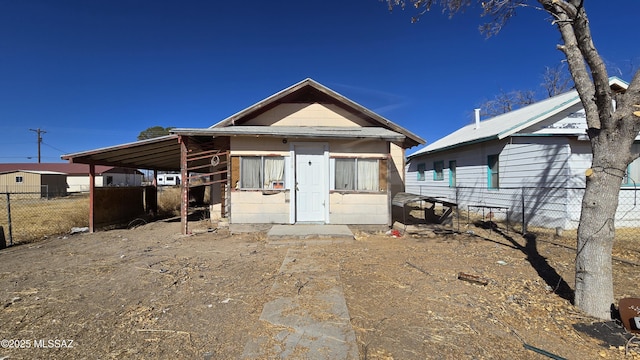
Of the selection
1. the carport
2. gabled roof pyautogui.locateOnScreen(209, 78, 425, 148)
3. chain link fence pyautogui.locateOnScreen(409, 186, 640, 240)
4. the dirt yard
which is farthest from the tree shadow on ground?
the carport

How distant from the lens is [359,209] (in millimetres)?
8820

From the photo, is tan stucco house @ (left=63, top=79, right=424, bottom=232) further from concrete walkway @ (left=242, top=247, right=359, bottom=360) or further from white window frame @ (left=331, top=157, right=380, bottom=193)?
concrete walkway @ (left=242, top=247, right=359, bottom=360)

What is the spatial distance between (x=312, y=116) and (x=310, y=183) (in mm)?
2936

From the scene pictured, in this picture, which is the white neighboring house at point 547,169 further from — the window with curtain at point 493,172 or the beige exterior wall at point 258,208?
the beige exterior wall at point 258,208

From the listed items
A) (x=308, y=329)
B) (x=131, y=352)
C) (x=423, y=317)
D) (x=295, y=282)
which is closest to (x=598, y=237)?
(x=423, y=317)

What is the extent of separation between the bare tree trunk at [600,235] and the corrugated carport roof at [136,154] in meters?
9.26

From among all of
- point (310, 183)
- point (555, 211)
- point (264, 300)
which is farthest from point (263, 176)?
point (555, 211)

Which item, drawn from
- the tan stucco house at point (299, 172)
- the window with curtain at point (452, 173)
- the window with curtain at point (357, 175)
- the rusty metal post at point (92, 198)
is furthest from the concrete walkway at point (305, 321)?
the window with curtain at point (452, 173)

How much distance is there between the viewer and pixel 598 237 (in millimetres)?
3441

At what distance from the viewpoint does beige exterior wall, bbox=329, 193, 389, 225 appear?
28.8ft

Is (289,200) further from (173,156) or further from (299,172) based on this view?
(173,156)

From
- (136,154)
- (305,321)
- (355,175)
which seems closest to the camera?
(305,321)

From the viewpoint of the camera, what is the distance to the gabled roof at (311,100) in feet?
32.4

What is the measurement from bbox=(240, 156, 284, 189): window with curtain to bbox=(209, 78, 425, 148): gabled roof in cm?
196
